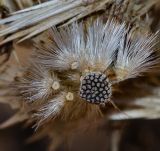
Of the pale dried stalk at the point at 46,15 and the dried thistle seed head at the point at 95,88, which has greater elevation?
the pale dried stalk at the point at 46,15

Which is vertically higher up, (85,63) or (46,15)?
(46,15)

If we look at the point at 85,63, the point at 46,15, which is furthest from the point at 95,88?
the point at 46,15

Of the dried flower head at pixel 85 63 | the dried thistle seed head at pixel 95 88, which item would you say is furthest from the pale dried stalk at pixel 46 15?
the dried thistle seed head at pixel 95 88

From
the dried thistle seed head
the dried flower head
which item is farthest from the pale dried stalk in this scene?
the dried thistle seed head

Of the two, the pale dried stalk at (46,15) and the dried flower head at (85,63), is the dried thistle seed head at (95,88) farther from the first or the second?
the pale dried stalk at (46,15)

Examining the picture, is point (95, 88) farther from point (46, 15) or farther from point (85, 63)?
point (46, 15)

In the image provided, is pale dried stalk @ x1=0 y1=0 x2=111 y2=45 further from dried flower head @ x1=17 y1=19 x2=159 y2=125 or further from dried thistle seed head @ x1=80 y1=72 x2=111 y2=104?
dried thistle seed head @ x1=80 y1=72 x2=111 y2=104
